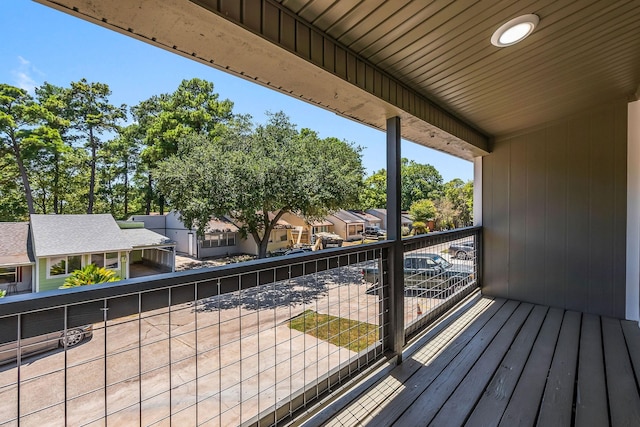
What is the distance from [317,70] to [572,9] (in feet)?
4.12

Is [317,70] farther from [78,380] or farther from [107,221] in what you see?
[107,221]

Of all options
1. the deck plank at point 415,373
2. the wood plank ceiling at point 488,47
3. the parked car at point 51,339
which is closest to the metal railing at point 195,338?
the parked car at point 51,339

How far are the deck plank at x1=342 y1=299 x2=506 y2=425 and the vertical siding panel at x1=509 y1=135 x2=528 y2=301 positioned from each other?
0.84 m

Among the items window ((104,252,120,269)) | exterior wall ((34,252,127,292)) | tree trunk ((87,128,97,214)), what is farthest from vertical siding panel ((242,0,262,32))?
window ((104,252,120,269))

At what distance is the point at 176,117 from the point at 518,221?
1458 centimetres

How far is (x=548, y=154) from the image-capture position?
10.1 feet

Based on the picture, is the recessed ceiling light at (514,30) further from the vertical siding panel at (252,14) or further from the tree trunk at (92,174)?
the tree trunk at (92,174)

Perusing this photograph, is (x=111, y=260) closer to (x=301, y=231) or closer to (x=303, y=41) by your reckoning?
(x=303, y=41)

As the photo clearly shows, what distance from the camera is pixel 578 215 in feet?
9.62

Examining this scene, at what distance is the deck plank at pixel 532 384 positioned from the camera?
1.46m

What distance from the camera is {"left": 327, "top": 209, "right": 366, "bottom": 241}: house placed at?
62.0 ft

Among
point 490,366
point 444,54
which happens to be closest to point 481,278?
point 490,366

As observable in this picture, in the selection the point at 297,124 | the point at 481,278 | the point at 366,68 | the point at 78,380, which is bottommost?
the point at 78,380

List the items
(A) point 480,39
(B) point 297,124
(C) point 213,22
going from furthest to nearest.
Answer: (B) point 297,124, (A) point 480,39, (C) point 213,22
